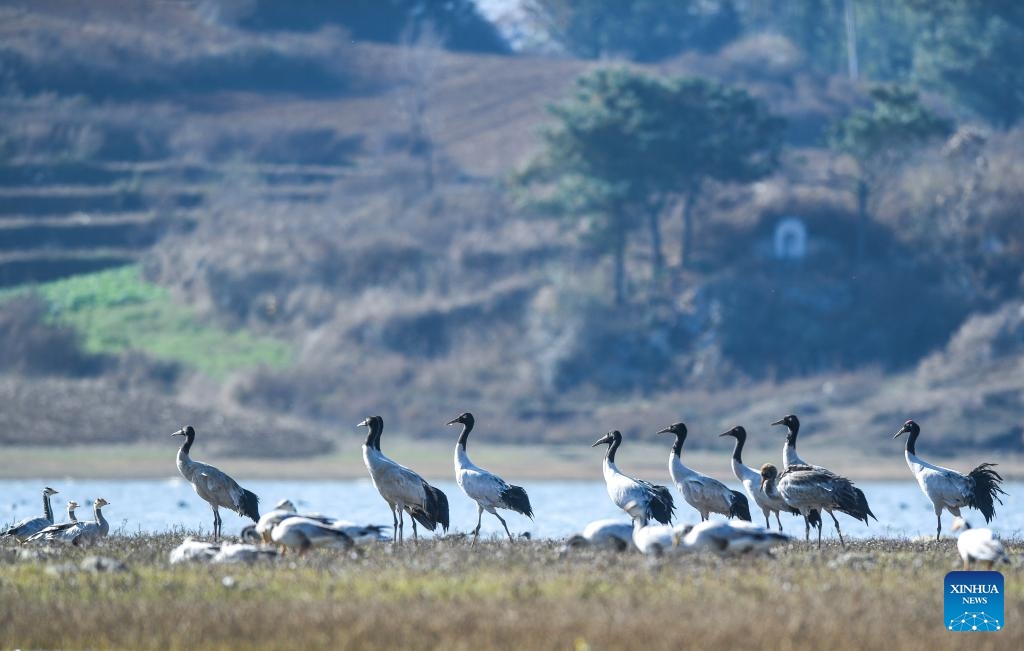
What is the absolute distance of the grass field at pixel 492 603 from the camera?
15969 mm

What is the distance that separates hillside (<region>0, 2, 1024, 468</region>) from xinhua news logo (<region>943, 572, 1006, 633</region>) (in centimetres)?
4773

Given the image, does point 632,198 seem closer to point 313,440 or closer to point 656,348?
point 656,348

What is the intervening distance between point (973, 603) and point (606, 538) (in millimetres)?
6053

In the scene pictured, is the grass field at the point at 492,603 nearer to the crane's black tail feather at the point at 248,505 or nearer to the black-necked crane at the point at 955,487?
the black-necked crane at the point at 955,487

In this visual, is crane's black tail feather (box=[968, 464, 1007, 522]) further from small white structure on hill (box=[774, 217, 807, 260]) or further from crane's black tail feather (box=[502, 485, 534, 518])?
small white structure on hill (box=[774, 217, 807, 260])

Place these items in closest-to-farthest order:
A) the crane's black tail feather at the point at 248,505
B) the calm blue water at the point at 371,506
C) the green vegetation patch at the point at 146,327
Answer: the crane's black tail feather at the point at 248,505
the calm blue water at the point at 371,506
the green vegetation patch at the point at 146,327

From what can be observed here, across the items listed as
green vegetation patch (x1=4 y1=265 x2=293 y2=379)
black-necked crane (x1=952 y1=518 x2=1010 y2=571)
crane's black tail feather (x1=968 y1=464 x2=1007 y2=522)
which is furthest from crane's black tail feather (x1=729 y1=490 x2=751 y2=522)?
green vegetation patch (x1=4 y1=265 x2=293 y2=379)

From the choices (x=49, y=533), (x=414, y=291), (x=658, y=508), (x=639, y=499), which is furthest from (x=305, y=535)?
(x=414, y=291)

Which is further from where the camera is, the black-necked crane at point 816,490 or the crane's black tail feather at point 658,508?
the crane's black tail feather at point 658,508

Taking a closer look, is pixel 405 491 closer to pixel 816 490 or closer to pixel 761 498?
pixel 761 498

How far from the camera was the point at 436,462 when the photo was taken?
6481 centimetres

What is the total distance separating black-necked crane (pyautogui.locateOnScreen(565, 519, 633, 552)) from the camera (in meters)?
22.4

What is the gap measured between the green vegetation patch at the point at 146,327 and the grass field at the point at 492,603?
2296 inches

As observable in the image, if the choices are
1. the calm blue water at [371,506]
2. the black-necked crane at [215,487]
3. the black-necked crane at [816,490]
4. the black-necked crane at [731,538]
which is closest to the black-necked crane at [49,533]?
the black-necked crane at [215,487]
